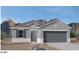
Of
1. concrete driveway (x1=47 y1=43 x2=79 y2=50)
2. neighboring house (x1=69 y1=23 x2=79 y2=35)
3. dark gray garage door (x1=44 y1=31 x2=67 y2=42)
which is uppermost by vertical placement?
neighboring house (x1=69 y1=23 x2=79 y2=35)

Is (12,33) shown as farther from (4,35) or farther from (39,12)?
(39,12)

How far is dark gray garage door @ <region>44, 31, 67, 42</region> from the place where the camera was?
118 inches

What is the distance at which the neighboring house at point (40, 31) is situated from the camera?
2.99m

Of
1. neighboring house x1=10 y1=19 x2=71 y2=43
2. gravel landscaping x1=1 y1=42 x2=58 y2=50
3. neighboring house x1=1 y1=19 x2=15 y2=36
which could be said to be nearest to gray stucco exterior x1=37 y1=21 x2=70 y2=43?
neighboring house x1=10 y1=19 x2=71 y2=43

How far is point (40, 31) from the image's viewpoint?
→ 303 cm

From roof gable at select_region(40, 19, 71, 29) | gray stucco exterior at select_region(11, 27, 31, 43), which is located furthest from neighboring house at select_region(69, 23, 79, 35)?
gray stucco exterior at select_region(11, 27, 31, 43)

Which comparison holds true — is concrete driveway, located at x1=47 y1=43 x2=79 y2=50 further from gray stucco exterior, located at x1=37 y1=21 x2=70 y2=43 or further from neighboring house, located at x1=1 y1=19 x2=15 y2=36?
neighboring house, located at x1=1 y1=19 x2=15 y2=36

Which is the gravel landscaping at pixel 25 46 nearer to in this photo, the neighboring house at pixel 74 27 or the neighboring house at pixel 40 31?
the neighboring house at pixel 40 31

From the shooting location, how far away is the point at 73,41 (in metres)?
3.01

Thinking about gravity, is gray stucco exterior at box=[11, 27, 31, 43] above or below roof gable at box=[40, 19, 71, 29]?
below

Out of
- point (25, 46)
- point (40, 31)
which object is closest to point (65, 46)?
point (40, 31)

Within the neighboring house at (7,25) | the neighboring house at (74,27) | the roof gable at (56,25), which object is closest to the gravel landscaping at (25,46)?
the neighboring house at (7,25)

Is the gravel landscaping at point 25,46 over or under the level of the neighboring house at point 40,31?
under
